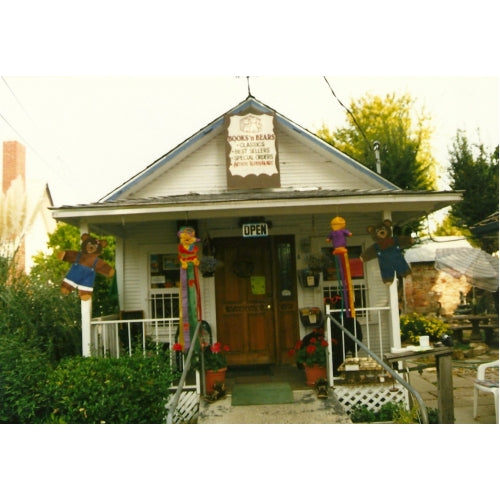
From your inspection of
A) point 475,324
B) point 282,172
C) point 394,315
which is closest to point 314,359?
point 394,315

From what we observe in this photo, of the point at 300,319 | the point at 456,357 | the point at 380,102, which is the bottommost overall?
the point at 456,357

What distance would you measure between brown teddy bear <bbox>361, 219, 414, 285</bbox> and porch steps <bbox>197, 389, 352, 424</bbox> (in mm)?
1975

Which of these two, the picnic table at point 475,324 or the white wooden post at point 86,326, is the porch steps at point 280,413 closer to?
the white wooden post at point 86,326

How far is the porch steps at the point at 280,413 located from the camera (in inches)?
219

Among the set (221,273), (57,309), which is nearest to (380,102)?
(221,273)

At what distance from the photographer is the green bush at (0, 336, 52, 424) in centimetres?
549

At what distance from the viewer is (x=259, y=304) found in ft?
27.8

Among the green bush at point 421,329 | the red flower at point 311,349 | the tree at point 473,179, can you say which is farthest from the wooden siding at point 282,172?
the tree at point 473,179

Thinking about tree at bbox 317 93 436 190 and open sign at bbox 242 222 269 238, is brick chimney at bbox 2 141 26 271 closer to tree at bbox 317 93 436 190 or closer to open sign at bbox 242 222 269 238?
open sign at bbox 242 222 269 238

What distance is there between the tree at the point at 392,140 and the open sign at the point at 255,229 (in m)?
10.5

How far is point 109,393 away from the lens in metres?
5.32

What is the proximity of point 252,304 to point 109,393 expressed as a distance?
12.0ft

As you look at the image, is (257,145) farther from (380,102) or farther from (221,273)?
(380,102)

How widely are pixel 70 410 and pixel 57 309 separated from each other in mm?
2282
